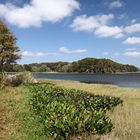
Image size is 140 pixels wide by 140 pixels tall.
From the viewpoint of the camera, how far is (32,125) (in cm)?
1631

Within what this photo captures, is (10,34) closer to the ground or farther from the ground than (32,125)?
farther from the ground

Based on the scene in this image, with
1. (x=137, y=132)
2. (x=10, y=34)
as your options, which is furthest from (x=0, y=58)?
(x=137, y=132)

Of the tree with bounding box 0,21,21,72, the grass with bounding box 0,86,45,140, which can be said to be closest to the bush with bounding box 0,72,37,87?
the tree with bounding box 0,21,21,72

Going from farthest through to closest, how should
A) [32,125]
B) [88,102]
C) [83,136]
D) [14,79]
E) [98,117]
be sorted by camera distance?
[14,79] → [88,102] → [32,125] → [98,117] → [83,136]

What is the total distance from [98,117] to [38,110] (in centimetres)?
597

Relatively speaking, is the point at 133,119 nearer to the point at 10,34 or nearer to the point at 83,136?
the point at 83,136

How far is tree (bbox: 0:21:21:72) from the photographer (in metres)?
52.2

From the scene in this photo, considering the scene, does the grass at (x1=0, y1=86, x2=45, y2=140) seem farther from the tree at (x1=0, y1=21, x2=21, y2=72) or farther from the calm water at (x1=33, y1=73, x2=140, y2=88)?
the calm water at (x1=33, y1=73, x2=140, y2=88)

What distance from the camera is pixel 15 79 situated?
45.0 metres

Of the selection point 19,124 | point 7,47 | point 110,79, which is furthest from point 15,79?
point 110,79

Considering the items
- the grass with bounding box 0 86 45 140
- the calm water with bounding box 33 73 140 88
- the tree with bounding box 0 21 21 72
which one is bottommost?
the grass with bounding box 0 86 45 140

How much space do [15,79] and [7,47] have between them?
374 inches

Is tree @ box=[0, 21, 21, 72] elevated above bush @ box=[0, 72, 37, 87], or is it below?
above

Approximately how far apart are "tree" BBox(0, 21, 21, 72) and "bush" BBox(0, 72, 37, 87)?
5938mm
